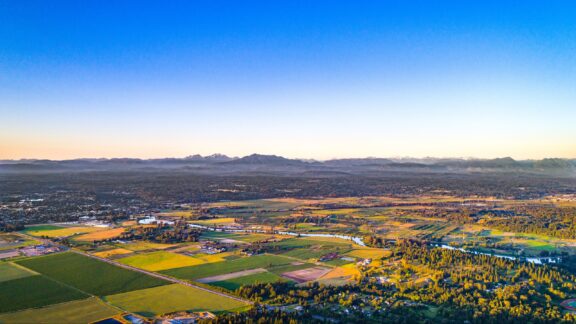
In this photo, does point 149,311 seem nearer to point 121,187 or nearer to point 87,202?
point 87,202

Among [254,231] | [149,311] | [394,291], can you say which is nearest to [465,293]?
[394,291]

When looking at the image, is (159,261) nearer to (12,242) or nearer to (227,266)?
(227,266)

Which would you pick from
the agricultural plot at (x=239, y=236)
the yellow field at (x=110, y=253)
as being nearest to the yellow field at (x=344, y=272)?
the agricultural plot at (x=239, y=236)

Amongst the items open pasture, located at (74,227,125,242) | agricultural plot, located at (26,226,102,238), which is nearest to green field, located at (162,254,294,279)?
open pasture, located at (74,227,125,242)

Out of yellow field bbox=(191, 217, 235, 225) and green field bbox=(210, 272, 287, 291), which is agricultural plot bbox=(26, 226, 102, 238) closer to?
yellow field bbox=(191, 217, 235, 225)

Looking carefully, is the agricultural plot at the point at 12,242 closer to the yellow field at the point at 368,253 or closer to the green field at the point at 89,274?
the green field at the point at 89,274

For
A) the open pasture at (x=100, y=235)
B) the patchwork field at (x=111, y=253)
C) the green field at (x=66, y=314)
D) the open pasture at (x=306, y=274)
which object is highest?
the open pasture at (x=100, y=235)
